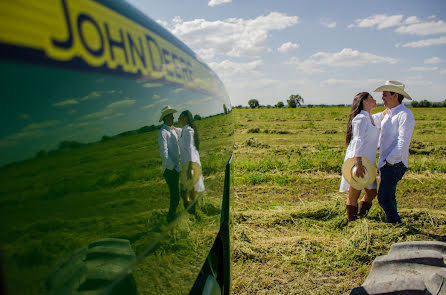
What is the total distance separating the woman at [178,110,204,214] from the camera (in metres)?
1.11

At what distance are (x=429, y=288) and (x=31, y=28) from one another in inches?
93.2

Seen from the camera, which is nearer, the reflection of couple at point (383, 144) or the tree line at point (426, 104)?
the reflection of couple at point (383, 144)

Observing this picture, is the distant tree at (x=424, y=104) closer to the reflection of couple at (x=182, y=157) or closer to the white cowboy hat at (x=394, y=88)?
the white cowboy hat at (x=394, y=88)

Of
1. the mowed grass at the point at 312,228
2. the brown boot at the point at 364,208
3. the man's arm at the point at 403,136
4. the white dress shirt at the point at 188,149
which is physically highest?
the white dress shirt at the point at 188,149

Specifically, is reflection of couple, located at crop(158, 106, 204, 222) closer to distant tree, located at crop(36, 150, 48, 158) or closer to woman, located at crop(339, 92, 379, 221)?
distant tree, located at crop(36, 150, 48, 158)

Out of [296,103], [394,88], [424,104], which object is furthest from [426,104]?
[394,88]

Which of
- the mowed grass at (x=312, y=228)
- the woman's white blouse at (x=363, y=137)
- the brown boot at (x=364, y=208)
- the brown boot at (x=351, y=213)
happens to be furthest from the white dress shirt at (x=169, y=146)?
the brown boot at (x=364, y=208)

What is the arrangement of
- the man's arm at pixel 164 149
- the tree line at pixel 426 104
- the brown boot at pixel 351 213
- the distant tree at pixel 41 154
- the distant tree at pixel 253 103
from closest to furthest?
1. the distant tree at pixel 41 154
2. the man's arm at pixel 164 149
3. the brown boot at pixel 351 213
4. the tree line at pixel 426 104
5. the distant tree at pixel 253 103

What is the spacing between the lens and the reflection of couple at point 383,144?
12.2 ft

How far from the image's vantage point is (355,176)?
384cm

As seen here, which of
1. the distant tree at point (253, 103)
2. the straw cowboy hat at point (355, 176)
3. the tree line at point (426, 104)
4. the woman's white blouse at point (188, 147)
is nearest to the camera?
the woman's white blouse at point (188, 147)

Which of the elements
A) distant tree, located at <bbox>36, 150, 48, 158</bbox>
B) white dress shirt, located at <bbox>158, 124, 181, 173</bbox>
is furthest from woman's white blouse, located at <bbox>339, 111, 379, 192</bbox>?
distant tree, located at <bbox>36, 150, 48, 158</bbox>

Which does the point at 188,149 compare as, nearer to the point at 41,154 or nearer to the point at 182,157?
the point at 182,157

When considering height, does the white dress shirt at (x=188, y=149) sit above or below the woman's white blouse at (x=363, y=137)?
above
